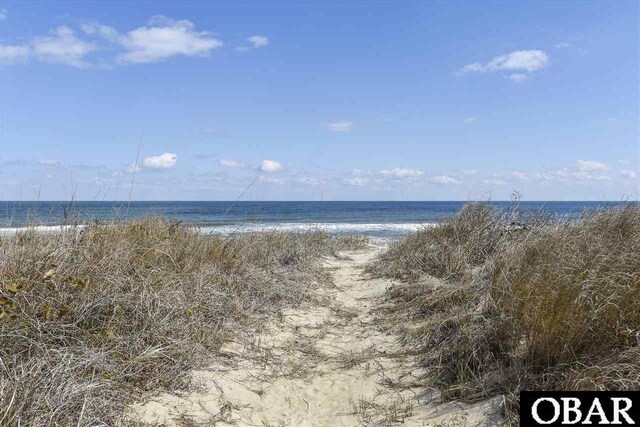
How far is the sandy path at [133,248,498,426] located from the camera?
3.75 meters

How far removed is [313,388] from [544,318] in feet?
7.64

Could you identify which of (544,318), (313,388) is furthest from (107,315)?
(544,318)

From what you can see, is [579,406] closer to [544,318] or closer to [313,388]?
[544,318]

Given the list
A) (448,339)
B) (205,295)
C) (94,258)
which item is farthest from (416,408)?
(94,258)

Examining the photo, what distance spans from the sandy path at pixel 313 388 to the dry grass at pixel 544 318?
1.00ft

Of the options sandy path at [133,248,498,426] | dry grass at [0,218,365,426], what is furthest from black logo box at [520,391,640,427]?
dry grass at [0,218,365,426]

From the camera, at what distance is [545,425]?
3.21m

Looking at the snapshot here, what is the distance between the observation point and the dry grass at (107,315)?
3.08m

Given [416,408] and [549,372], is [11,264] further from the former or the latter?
[549,372]

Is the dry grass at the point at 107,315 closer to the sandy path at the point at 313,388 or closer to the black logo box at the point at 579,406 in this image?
the sandy path at the point at 313,388

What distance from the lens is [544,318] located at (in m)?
3.74

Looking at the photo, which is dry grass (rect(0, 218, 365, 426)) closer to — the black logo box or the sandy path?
the sandy path

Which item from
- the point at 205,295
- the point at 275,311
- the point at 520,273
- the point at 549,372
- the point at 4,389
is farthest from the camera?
the point at 275,311

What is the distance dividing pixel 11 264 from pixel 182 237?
303cm
